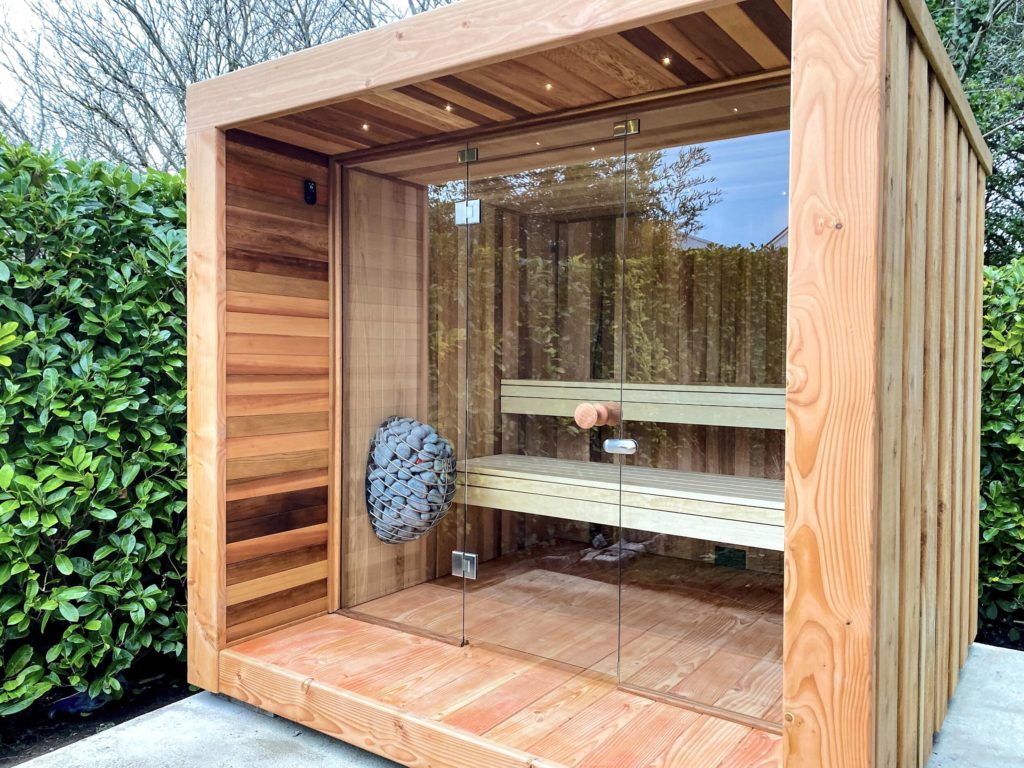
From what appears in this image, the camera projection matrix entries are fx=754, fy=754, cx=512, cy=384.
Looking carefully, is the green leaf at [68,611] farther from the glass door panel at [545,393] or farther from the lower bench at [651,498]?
the lower bench at [651,498]

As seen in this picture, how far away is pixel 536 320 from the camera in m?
2.83

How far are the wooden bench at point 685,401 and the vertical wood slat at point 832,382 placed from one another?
2.69ft

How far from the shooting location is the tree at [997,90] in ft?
21.2

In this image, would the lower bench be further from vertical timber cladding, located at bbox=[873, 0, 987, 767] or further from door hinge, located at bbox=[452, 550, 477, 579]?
vertical timber cladding, located at bbox=[873, 0, 987, 767]

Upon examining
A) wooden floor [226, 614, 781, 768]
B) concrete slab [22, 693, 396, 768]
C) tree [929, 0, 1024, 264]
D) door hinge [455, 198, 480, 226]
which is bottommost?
concrete slab [22, 693, 396, 768]

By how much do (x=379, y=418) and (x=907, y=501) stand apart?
2.08 meters

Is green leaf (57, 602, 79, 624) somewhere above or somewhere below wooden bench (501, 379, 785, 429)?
below

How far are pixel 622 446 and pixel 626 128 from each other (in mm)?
1090

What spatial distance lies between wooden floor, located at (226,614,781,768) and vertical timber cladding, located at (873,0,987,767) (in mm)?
522

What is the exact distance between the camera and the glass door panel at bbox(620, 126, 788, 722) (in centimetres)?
243

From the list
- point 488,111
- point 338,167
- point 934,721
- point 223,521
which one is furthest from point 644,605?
point 338,167

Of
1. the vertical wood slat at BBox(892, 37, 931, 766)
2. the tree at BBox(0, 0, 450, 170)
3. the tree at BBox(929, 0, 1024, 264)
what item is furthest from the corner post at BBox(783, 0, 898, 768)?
the tree at BBox(0, 0, 450, 170)

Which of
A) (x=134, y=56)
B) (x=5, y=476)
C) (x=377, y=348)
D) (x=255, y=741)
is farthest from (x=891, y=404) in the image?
(x=134, y=56)

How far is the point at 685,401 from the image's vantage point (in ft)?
8.47
